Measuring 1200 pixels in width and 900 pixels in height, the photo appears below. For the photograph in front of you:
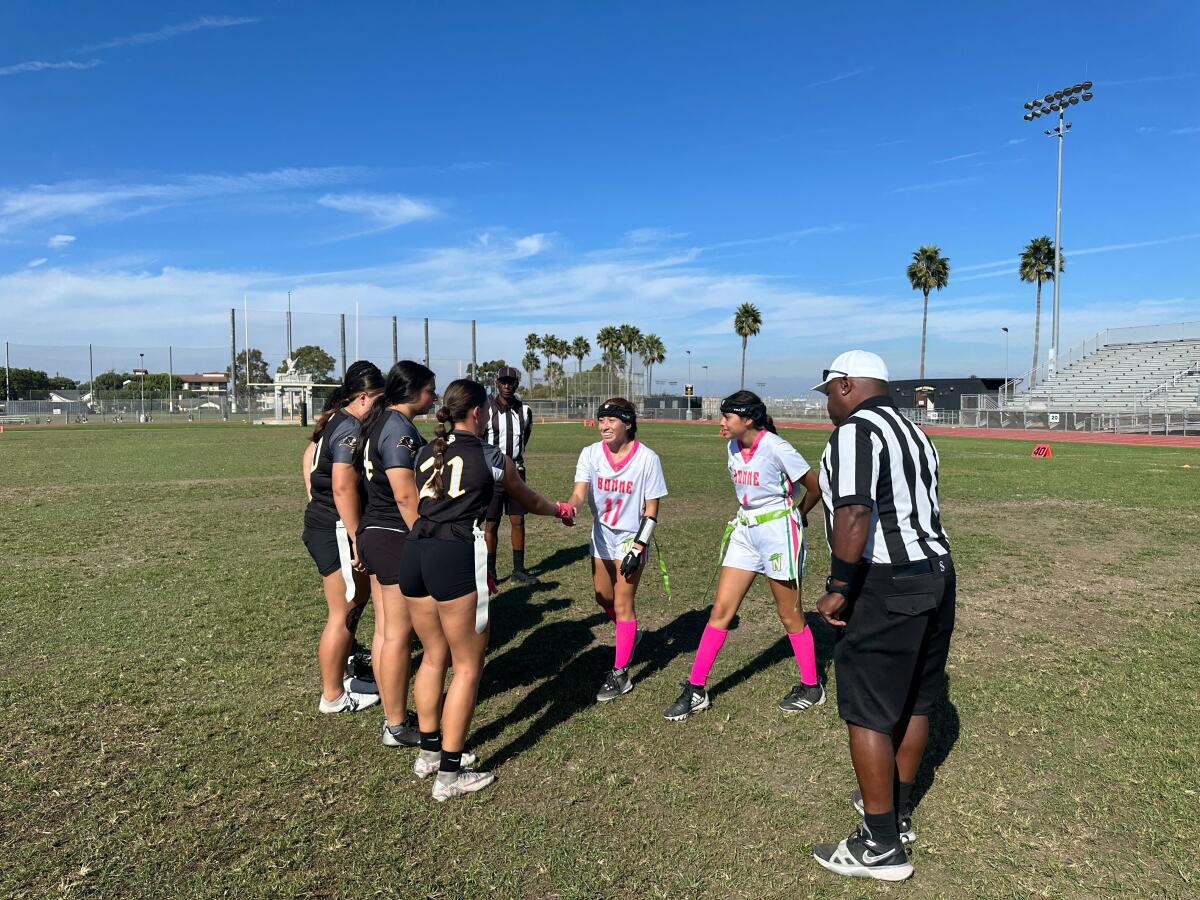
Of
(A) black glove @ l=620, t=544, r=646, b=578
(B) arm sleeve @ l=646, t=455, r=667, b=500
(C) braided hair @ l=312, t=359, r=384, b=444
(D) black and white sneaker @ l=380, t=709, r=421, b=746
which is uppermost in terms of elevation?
(C) braided hair @ l=312, t=359, r=384, b=444

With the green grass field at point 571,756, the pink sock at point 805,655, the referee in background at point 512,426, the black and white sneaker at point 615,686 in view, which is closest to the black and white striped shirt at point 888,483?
the green grass field at point 571,756

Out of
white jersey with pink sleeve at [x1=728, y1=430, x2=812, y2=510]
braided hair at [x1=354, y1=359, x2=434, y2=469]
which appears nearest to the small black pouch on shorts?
white jersey with pink sleeve at [x1=728, y1=430, x2=812, y2=510]

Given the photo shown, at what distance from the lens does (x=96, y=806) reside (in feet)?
11.7

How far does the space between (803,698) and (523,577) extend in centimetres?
409

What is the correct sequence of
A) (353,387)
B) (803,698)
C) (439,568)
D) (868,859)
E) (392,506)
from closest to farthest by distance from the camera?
1. (868,859)
2. (439,568)
3. (392,506)
4. (353,387)
5. (803,698)

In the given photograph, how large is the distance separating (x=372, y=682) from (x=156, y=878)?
2.16 meters

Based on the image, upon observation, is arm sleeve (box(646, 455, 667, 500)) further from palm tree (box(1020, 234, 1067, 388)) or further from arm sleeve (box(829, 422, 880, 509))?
palm tree (box(1020, 234, 1067, 388))

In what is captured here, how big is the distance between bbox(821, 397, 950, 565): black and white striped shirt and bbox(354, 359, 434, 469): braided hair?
7.39 ft

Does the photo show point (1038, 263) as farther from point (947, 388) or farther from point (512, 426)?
point (512, 426)

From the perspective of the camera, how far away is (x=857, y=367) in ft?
10.8

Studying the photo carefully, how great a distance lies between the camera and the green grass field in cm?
313

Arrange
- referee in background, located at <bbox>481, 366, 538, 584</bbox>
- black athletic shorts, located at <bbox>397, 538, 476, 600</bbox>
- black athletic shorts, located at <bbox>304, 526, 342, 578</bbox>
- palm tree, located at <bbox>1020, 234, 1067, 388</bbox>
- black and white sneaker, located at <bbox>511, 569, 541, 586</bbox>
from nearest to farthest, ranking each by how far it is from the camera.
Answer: black athletic shorts, located at <bbox>397, 538, 476, 600</bbox>
black athletic shorts, located at <bbox>304, 526, 342, 578</bbox>
referee in background, located at <bbox>481, 366, 538, 584</bbox>
black and white sneaker, located at <bbox>511, 569, 541, 586</bbox>
palm tree, located at <bbox>1020, 234, 1067, 388</bbox>

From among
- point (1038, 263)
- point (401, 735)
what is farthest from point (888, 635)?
point (1038, 263)

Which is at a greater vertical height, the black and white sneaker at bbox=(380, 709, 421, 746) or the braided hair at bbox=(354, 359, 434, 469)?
the braided hair at bbox=(354, 359, 434, 469)
